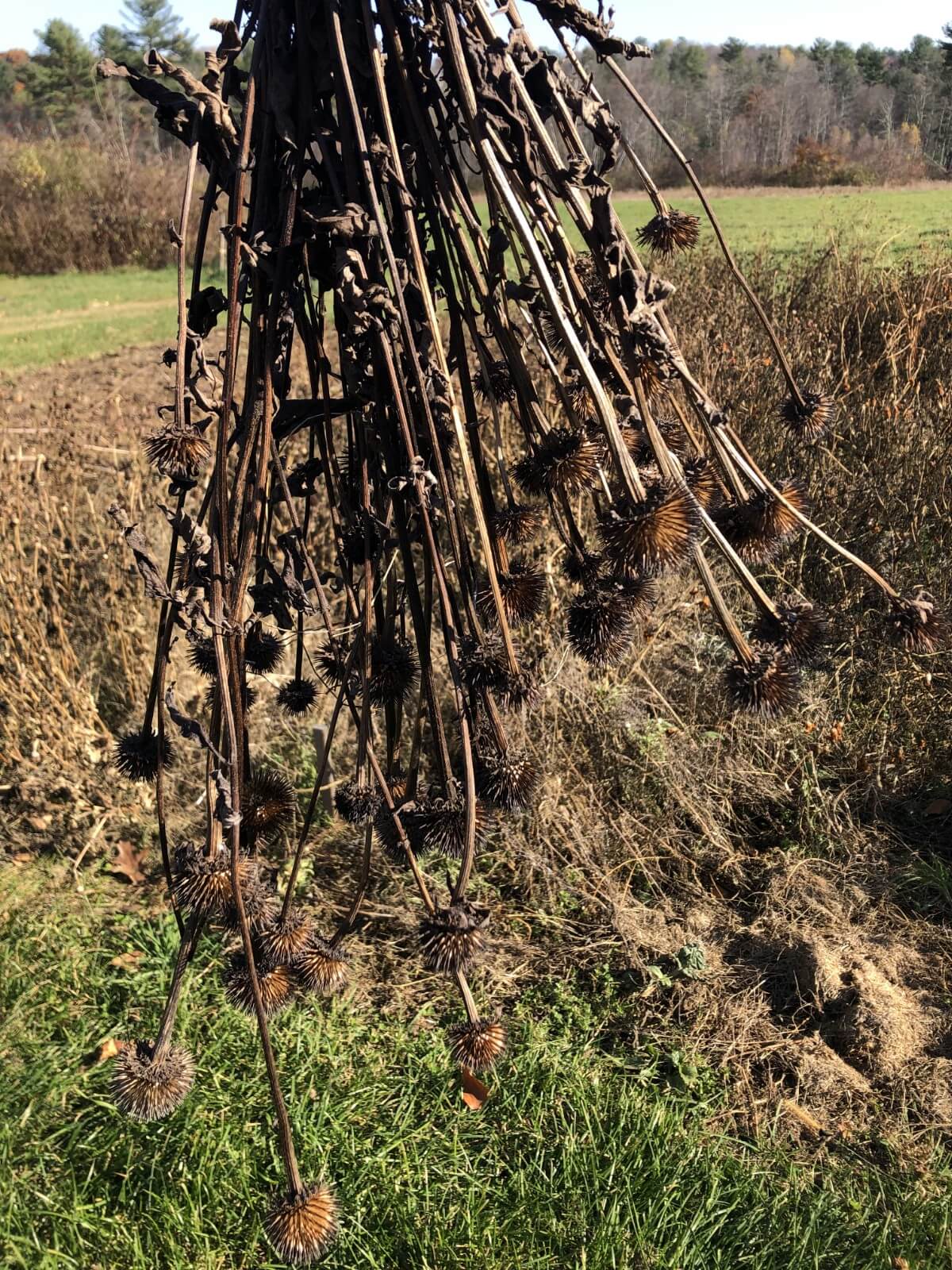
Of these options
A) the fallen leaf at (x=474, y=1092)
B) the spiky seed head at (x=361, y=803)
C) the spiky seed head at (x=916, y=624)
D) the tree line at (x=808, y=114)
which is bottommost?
the fallen leaf at (x=474, y=1092)

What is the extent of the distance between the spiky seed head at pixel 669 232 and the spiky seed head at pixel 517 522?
14.9 inches

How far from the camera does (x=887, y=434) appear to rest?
4.57 m

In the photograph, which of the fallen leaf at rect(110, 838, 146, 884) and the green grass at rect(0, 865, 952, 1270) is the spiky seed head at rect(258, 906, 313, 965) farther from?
the fallen leaf at rect(110, 838, 146, 884)

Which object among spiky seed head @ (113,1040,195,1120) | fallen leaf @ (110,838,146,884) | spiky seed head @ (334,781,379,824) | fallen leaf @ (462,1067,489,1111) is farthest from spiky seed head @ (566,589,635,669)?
fallen leaf @ (110,838,146,884)

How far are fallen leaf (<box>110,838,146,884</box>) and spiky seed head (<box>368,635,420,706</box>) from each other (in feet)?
9.24

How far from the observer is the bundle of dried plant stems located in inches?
38.4

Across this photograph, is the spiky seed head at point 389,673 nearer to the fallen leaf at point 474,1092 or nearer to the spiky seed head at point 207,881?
the spiky seed head at point 207,881

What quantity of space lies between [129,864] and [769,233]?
6253mm

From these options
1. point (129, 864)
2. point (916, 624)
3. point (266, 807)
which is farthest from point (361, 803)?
point (129, 864)

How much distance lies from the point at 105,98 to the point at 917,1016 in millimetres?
38681

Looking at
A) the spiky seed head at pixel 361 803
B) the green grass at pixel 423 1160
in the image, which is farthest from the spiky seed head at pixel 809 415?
the green grass at pixel 423 1160

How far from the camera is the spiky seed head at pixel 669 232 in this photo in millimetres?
1236

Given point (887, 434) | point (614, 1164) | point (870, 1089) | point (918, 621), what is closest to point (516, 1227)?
point (614, 1164)

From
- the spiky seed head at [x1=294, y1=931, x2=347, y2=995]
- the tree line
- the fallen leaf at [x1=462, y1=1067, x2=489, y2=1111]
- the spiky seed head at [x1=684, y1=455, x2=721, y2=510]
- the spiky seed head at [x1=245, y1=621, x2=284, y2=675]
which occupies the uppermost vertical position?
the tree line
